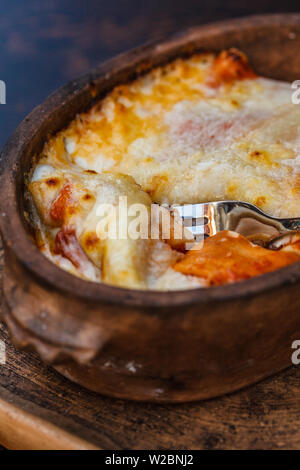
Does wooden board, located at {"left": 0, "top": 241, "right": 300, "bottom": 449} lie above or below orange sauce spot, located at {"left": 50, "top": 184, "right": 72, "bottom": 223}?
below

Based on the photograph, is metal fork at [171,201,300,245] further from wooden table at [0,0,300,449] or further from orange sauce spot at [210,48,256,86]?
orange sauce spot at [210,48,256,86]

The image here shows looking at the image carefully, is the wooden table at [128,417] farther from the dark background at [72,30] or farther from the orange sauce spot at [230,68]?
the dark background at [72,30]

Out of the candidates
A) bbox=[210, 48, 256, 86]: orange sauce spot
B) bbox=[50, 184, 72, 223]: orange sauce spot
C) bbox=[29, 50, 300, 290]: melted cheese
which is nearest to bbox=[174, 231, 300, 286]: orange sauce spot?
bbox=[29, 50, 300, 290]: melted cheese

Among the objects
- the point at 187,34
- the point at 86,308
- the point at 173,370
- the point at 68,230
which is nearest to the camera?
the point at 86,308

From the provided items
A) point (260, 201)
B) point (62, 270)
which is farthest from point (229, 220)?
point (62, 270)

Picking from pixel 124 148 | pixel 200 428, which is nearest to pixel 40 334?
pixel 200 428
